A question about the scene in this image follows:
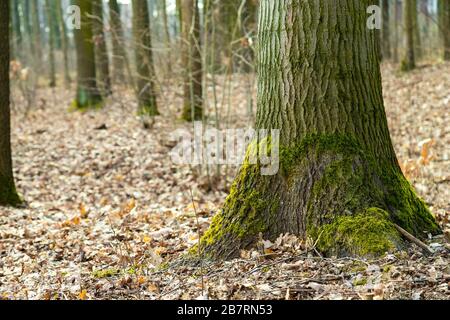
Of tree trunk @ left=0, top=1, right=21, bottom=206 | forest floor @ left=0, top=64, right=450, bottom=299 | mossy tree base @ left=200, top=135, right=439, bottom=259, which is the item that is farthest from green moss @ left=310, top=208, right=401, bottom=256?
tree trunk @ left=0, top=1, right=21, bottom=206

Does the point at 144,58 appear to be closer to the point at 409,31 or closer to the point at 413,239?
the point at 413,239

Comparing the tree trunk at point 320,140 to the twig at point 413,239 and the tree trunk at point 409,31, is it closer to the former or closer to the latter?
the twig at point 413,239

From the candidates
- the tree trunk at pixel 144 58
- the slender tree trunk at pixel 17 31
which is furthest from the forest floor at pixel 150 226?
the slender tree trunk at pixel 17 31

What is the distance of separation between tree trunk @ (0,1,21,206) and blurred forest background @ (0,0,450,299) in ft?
1.14

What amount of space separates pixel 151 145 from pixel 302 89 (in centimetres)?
796

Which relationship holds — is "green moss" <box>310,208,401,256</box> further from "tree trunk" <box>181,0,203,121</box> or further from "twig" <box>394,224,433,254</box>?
"tree trunk" <box>181,0,203,121</box>

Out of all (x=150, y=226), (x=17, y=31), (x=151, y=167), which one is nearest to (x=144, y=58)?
(x=151, y=167)

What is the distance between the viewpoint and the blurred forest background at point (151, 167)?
183 inches

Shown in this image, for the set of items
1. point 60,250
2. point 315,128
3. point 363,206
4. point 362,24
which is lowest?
point 60,250

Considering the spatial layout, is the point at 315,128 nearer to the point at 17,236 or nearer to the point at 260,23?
Result: the point at 260,23

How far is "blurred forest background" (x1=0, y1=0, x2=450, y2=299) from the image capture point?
15.2ft

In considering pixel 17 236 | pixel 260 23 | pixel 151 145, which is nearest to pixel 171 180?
pixel 151 145

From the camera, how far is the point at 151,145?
12438 mm
